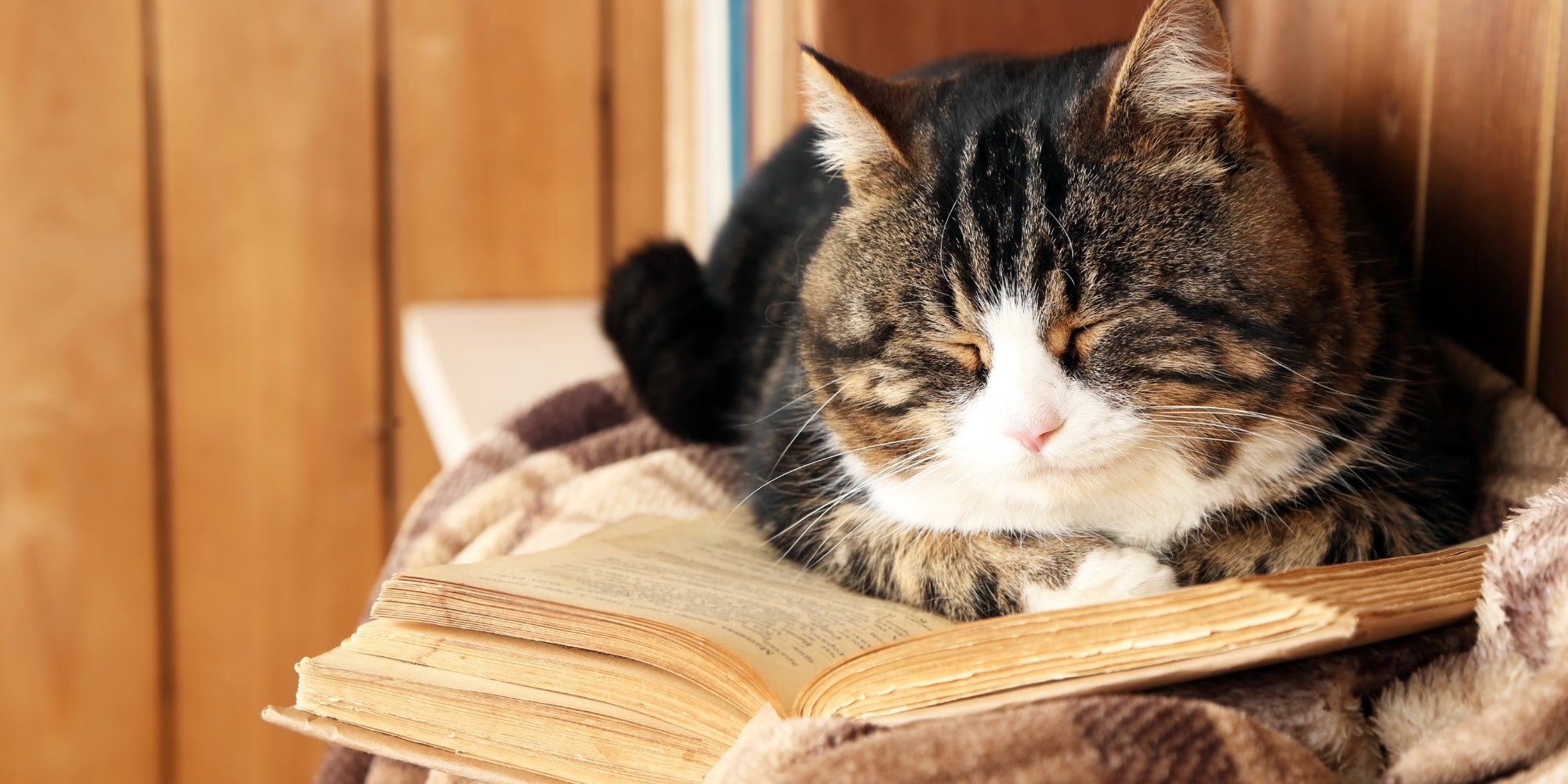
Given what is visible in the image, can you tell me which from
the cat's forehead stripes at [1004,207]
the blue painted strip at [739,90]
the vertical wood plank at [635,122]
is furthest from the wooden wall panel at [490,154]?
the cat's forehead stripes at [1004,207]

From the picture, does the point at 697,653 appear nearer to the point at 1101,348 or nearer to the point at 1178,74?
the point at 1101,348

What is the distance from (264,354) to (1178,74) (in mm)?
1285

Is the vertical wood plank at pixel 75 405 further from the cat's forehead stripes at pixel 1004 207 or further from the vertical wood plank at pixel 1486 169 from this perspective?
the vertical wood plank at pixel 1486 169

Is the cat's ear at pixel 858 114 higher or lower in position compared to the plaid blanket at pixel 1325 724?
higher

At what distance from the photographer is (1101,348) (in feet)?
2.17

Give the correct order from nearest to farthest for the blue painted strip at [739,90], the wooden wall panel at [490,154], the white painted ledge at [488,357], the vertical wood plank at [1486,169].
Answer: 1. the vertical wood plank at [1486,169]
2. the white painted ledge at [488,357]
3. the blue painted strip at [739,90]
4. the wooden wall panel at [490,154]

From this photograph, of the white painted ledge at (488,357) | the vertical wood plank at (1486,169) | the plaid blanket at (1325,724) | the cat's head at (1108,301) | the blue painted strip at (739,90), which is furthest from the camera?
the blue painted strip at (739,90)

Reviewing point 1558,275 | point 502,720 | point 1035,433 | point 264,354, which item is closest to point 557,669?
point 502,720

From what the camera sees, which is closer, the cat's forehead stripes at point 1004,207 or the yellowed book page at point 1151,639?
the yellowed book page at point 1151,639

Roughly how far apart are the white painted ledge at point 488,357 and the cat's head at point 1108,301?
0.49 metres

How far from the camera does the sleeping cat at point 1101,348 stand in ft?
2.18

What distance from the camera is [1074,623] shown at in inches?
19.7

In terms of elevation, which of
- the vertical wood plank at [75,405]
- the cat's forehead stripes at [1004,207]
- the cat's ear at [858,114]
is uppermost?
the cat's ear at [858,114]

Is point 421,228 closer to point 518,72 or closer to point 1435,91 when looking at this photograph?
point 518,72
